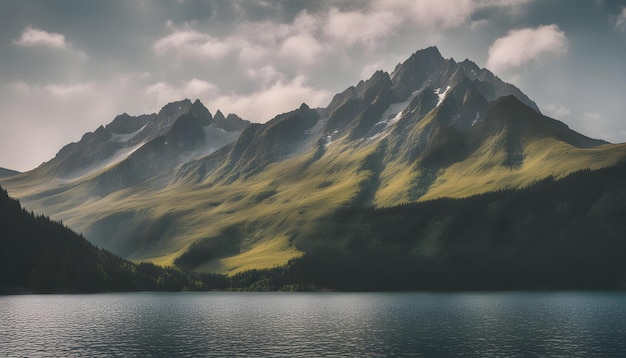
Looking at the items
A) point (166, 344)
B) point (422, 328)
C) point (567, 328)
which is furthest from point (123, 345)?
point (567, 328)

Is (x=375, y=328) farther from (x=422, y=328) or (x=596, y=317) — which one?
(x=596, y=317)

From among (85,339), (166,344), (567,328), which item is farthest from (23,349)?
(567,328)

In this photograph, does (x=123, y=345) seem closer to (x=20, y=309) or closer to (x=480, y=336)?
(x=480, y=336)

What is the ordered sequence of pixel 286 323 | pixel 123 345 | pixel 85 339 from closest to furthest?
pixel 123 345
pixel 85 339
pixel 286 323

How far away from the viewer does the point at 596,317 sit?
149 meters

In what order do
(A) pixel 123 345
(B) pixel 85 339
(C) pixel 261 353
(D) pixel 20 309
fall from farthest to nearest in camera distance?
1. (D) pixel 20 309
2. (B) pixel 85 339
3. (A) pixel 123 345
4. (C) pixel 261 353

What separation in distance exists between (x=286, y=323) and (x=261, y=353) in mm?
50844

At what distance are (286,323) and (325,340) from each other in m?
36.9

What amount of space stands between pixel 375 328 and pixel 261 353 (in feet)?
142

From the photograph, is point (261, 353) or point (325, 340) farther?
point (325, 340)

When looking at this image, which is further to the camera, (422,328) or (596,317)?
(596,317)

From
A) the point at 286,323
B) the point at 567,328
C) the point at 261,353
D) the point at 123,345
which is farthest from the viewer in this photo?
the point at 286,323

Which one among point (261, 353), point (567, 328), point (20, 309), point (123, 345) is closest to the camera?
point (261, 353)

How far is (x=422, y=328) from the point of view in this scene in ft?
422
